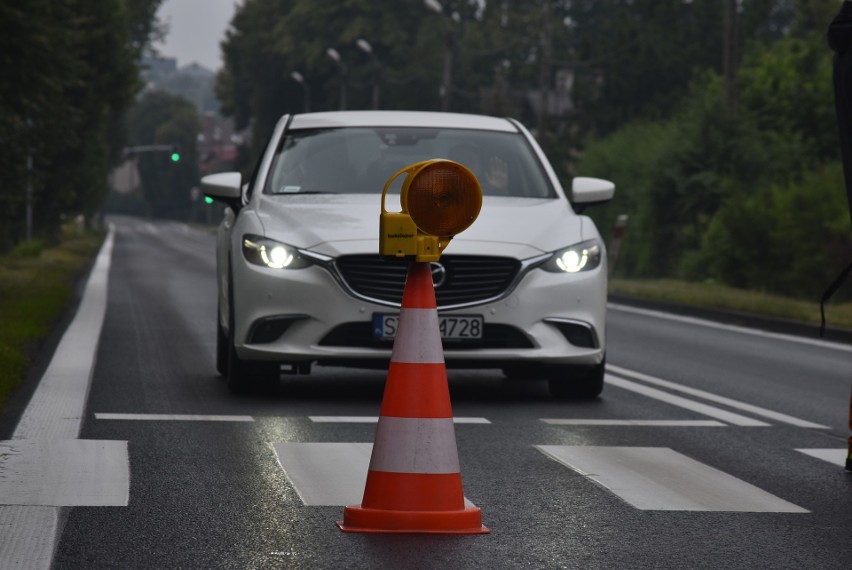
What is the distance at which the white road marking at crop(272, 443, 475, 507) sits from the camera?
21.2 feet

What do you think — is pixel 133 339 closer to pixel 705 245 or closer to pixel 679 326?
pixel 679 326

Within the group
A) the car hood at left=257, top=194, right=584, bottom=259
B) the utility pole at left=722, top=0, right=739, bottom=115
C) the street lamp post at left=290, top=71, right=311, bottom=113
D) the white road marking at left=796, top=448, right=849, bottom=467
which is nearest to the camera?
the white road marking at left=796, top=448, right=849, bottom=467

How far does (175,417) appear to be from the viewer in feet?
29.6

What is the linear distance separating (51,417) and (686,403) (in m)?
3.82

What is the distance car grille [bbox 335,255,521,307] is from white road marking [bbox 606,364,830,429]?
66.5 inches

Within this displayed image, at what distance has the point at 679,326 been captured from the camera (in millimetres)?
19062

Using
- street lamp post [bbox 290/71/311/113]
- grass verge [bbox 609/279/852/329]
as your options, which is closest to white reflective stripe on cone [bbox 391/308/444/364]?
grass verge [bbox 609/279/852/329]

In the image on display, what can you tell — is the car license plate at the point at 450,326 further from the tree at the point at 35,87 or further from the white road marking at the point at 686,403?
the tree at the point at 35,87

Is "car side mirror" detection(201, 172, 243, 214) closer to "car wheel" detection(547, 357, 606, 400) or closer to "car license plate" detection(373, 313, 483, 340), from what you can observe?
"car license plate" detection(373, 313, 483, 340)

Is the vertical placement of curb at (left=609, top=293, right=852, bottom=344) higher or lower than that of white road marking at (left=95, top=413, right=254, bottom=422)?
lower

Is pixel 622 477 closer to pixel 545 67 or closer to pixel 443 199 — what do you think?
pixel 443 199

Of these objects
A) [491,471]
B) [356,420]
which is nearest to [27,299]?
[356,420]

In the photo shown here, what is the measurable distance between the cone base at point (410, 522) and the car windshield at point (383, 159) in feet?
16.7

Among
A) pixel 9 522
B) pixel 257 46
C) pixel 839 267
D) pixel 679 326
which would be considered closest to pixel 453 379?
pixel 9 522
